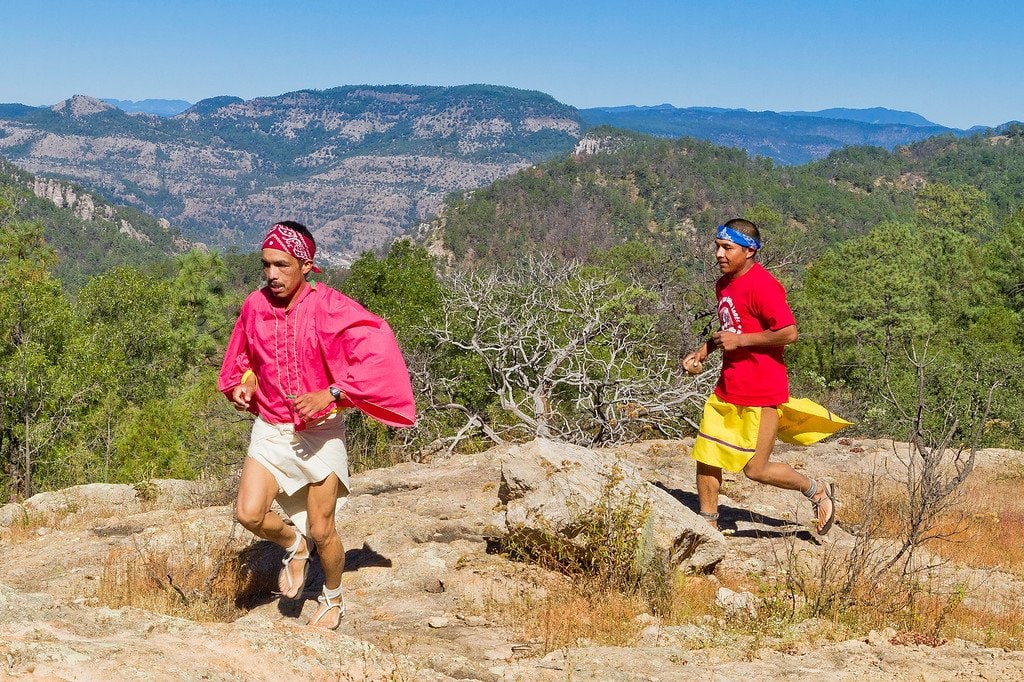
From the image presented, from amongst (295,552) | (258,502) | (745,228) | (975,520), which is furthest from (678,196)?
(258,502)

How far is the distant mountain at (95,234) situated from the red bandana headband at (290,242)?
134 metres

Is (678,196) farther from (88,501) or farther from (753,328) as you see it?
(753,328)

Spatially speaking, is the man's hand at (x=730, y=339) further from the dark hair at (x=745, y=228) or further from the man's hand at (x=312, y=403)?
the man's hand at (x=312, y=403)

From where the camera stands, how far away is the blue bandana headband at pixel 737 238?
5.08 metres

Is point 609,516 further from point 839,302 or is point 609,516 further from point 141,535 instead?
point 839,302

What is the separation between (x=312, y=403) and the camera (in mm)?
3707

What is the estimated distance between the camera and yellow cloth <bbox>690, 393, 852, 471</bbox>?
Result: 520 centimetres

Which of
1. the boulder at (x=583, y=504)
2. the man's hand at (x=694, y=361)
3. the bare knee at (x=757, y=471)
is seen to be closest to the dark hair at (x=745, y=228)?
the man's hand at (x=694, y=361)

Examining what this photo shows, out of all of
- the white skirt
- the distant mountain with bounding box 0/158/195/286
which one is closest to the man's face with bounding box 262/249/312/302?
the white skirt

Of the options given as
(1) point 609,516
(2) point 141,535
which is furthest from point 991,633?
(2) point 141,535

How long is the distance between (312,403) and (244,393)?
1.50 feet

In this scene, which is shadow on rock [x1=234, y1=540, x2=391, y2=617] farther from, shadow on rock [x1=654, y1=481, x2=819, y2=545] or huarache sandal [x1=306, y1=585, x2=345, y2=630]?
shadow on rock [x1=654, y1=481, x2=819, y2=545]

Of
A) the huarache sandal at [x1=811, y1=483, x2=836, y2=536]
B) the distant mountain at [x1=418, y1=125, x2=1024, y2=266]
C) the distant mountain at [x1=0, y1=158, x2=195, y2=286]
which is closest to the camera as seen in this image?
the huarache sandal at [x1=811, y1=483, x2=836, y2=536]

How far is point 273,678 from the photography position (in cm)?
304
